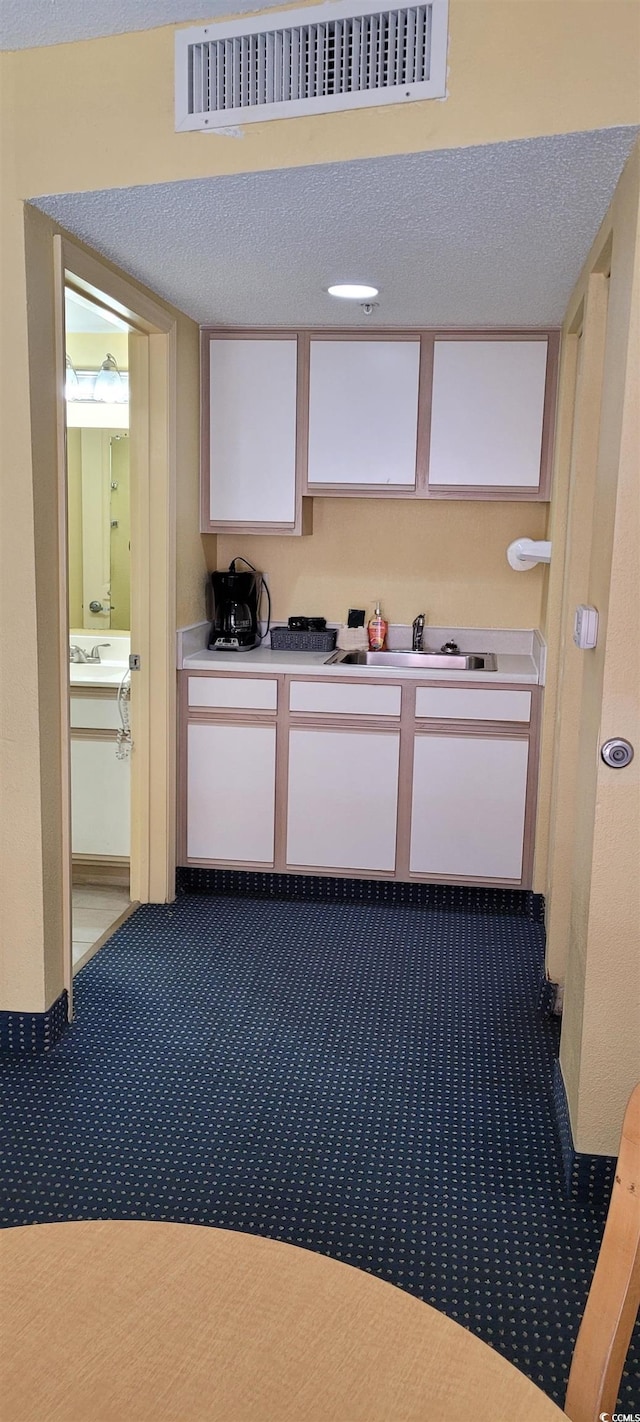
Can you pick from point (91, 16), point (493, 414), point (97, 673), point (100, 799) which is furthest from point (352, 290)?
point (100, 799)

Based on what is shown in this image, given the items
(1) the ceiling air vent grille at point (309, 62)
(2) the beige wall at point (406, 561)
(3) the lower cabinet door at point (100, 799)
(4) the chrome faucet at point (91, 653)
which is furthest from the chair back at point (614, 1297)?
(4) the chrome faucet at point (91, 653)

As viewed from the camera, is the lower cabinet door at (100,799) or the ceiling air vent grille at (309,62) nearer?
the ceiling air vent grille at (309,62)

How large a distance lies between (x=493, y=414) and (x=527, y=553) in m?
0.55

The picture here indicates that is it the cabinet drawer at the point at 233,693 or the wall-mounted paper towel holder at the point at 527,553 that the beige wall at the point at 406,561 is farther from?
the cabinet drawer at the point at 233,693

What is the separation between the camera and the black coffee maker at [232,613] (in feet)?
13.6

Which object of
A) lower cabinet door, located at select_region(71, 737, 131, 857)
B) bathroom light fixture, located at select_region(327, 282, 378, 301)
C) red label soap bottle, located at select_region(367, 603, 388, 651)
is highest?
bathroom light fixture, located at select_region(327, 282, 378, 301)

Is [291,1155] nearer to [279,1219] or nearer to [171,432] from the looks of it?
[279,1219]

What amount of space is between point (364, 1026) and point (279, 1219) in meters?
0.89

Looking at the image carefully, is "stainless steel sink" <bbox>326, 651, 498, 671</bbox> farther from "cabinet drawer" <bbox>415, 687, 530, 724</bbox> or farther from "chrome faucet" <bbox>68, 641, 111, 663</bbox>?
"chrome faucet" <bbox>68, 641, 111, 663</bbox>

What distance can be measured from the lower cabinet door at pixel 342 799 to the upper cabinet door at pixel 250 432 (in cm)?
89

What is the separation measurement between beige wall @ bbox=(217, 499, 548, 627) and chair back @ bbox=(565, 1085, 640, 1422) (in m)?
3.46

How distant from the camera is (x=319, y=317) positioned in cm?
375

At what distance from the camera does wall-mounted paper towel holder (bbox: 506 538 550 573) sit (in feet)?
12.3

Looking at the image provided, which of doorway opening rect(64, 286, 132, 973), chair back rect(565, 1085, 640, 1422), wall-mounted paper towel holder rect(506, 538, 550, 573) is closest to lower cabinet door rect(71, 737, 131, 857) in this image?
doorway opening rect(64, 286, 132, 973)
